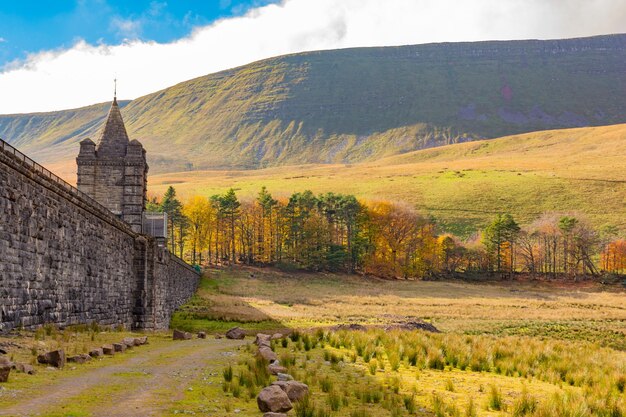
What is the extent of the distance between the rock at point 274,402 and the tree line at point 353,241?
84.8 metres

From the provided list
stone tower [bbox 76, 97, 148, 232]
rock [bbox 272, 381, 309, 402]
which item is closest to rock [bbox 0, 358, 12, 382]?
rock [bbox 272, 381, 309, 402]

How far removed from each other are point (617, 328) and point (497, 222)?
57.6 meters

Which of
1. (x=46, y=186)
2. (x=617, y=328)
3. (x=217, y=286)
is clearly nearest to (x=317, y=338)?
(x=46, y=186)

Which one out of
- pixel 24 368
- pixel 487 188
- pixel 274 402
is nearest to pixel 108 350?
pixel 24 368

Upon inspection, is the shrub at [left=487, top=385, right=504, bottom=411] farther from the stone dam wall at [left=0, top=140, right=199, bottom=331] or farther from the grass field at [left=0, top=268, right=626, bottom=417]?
the stone dam wall at [left=0, top=140, right=199, bottom=331]

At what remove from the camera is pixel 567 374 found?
1806 centimetres

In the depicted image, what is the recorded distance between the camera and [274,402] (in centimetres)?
1088

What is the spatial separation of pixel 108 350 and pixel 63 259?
18.8 ft

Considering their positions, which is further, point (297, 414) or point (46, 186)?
point (46, 186)

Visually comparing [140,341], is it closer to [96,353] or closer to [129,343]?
[129,343]

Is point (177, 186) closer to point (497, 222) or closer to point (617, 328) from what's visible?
point (497, 222)

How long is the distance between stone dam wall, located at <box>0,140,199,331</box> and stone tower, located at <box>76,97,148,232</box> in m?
14.5

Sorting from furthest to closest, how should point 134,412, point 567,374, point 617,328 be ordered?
point 617,328 < point 567,374 < point 134,412

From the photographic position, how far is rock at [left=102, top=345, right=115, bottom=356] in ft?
57.5
